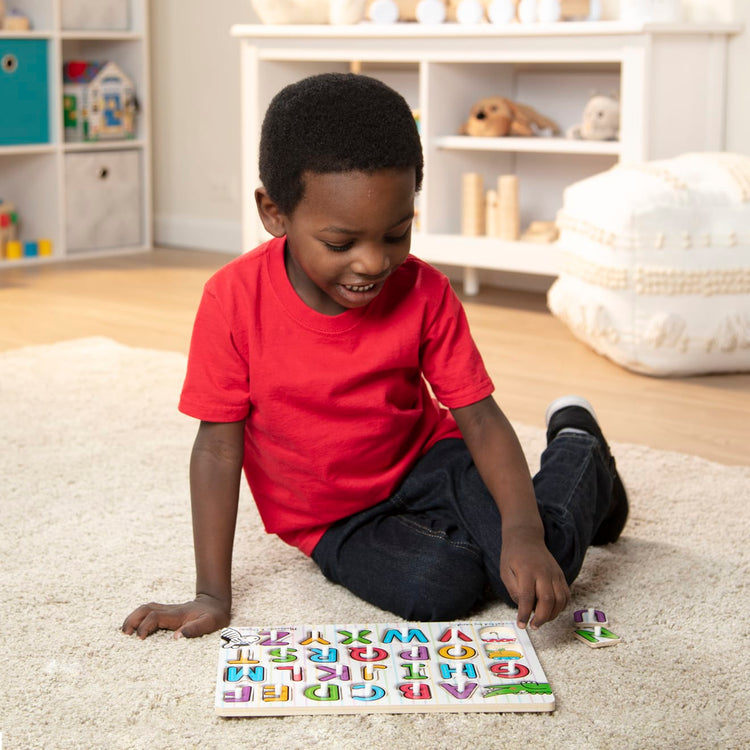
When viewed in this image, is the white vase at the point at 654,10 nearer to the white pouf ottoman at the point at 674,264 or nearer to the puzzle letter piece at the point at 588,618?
the white pouf ottoman at the point at 674,264

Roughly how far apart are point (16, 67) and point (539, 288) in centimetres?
154

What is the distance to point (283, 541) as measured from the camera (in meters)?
1.20

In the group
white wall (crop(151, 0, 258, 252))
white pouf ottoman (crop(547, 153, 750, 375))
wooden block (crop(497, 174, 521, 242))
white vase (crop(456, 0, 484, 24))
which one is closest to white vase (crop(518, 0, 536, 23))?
white vase (crop(456, 0, 484, 24))

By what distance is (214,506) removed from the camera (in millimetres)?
1011

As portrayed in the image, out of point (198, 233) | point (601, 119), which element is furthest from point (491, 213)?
point (198, 233)

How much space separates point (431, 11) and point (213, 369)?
5.61 feet

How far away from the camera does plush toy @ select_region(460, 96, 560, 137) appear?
8.04ft

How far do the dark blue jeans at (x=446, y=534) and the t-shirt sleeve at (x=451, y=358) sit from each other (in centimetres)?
9

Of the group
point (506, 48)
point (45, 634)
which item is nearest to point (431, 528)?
point (45, 634)

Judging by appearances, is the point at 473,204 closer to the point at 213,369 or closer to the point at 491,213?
the point at 491,213

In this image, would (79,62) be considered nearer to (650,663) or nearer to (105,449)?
(105,449)

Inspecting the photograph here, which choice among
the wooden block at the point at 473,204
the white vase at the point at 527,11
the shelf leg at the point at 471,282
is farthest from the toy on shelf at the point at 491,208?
the white vase at the point at 527,11

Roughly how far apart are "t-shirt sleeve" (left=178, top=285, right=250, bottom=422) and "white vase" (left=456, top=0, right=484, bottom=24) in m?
1.64

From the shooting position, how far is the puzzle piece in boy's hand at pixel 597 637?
97cm
